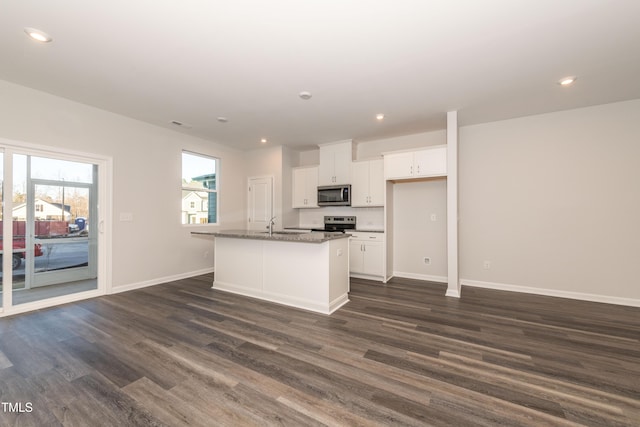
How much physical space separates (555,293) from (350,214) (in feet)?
11.8

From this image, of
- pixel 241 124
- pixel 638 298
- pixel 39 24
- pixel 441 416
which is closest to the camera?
pixel 441 416

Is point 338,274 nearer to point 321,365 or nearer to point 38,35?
point 321,365

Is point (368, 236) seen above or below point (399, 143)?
below

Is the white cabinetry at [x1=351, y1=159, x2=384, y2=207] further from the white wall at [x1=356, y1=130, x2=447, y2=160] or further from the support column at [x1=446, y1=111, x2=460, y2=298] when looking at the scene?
the support column at [x1=446, y1=111, x2=460, y2=298]

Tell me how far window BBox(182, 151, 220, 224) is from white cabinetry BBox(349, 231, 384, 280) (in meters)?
3.10

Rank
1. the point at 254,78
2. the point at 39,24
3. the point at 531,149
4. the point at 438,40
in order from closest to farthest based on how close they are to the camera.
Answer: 1. the point at 39,24
2. the point at 438,40
3. the point at 254,78
4. the point at 531,149

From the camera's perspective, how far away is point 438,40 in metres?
2.31

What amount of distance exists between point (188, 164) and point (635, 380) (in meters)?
6.37

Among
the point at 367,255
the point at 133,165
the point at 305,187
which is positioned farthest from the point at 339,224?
the point at 133,165

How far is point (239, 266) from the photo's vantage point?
401 cm

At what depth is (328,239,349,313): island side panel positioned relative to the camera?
10.9ft

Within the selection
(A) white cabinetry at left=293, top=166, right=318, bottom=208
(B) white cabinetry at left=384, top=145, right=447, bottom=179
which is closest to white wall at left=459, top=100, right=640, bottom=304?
(B) white cabinetry at left=384, top=145, right=447, bottom=179

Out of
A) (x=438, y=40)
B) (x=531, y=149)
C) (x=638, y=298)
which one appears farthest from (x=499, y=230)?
(x=438, y=40)

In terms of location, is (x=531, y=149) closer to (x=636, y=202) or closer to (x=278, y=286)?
(x=636, y=202)
